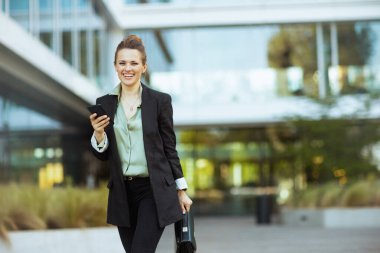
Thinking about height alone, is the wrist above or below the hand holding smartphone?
below

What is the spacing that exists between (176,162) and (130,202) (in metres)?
0.32

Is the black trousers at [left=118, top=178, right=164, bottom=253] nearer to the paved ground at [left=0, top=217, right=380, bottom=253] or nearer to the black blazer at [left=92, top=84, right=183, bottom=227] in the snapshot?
the black blazer at [left=92, top=84, right=183, bottom=227]

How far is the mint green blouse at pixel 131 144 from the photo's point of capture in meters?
3.66

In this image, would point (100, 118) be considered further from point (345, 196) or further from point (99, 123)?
point (345, 196)

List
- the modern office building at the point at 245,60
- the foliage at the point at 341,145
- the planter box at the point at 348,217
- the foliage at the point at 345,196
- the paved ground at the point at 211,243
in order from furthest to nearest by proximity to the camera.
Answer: the modern office building at the point at 245,60 < the foliage at the point at 341,145 < the foliage at the point at 345,196 < the planter box at the point at 348,217 < the paved ground at the point at 211,243

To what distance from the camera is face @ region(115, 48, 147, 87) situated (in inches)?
145

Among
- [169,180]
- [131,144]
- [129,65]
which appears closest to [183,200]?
[169,180]

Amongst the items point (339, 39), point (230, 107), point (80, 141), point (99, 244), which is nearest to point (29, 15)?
point (99, 244)

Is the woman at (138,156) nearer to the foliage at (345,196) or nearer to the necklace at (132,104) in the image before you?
the necklace at (132,104)

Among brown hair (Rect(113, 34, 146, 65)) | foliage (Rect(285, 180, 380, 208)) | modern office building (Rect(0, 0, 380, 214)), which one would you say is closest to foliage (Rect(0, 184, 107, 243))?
brown hair (Rect(113, 34, 146, 65))

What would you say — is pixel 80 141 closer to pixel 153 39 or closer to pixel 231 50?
pixel 153 39

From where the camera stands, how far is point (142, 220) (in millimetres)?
3629

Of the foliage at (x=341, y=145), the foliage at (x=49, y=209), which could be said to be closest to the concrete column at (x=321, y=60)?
the foliage at (x=341, y=145)

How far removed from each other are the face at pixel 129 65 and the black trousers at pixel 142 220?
1.73 feet
